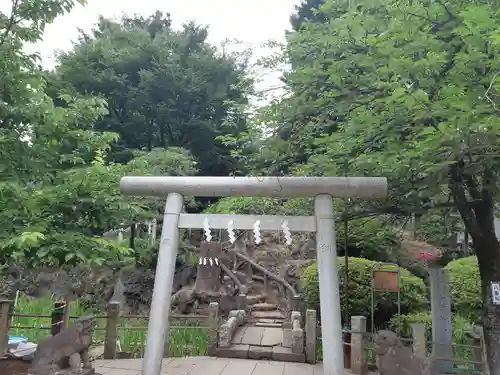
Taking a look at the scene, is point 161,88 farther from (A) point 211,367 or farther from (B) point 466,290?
(B) point 466,290

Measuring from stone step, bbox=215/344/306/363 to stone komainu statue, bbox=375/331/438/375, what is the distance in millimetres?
2908

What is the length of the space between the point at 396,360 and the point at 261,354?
3.36 metres

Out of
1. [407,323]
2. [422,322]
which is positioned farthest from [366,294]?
[422,322]

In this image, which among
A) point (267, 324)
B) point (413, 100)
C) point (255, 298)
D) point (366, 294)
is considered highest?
point (413, 100)

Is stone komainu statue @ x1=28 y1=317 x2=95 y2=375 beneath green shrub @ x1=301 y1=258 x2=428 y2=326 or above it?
beneath

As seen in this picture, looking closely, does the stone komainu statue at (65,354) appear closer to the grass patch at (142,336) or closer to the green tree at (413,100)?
the grass patch at (142,336)

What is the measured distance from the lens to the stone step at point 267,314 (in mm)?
11133

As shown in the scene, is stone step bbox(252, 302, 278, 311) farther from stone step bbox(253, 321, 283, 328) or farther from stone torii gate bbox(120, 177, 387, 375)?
stone torii gate bbox(120, 177, 387, 375)

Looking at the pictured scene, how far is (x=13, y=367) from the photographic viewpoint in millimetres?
5742

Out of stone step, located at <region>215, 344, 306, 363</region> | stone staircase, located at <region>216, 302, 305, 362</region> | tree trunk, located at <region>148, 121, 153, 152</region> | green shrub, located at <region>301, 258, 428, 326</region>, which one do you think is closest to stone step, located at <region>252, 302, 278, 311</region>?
stone staircase, located at <region>216, 302, 305, 362</region>

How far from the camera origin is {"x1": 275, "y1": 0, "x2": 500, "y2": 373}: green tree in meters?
3.25

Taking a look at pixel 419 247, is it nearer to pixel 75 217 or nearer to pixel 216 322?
pixel 216 322

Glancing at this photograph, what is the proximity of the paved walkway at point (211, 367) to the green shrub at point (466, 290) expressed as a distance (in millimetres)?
4932

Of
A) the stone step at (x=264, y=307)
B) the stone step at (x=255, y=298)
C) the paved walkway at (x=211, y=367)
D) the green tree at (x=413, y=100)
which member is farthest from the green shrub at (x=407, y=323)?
the stone step at (x=255, y=298)
